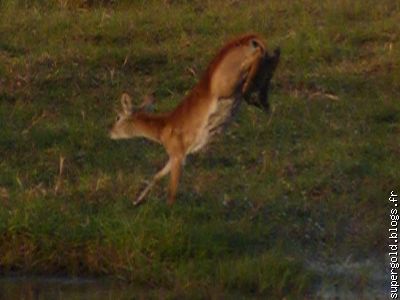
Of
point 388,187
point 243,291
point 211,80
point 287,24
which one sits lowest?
point 243,291

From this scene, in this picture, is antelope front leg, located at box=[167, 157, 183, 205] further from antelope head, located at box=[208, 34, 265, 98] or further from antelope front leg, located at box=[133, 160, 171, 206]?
antelope head, located at box=[208, 34, 265, 98]

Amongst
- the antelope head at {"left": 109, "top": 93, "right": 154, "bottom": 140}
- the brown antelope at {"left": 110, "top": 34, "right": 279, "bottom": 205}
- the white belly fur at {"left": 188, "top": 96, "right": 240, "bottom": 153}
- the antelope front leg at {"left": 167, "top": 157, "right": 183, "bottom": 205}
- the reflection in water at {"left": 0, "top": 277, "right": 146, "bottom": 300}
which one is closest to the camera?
the reflection in water at {"left": 0, "top": 277, "right": 146, "bottom": 300}

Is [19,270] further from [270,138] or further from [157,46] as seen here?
[157,46]

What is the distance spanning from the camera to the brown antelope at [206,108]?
7.43 metres

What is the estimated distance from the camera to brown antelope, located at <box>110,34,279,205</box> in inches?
293

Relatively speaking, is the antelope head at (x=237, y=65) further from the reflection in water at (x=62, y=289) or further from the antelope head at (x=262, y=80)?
the reflection in water at (x=62, y=289)

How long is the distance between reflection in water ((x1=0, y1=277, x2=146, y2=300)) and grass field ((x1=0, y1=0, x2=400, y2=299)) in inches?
3.0

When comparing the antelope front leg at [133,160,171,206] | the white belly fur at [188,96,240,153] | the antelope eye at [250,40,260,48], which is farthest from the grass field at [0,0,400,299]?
the antelope eye at [250,40,260,48]

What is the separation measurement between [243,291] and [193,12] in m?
5.01

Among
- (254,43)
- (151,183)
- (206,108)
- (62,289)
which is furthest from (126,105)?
(62,289)

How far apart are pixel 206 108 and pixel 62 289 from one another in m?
1.36

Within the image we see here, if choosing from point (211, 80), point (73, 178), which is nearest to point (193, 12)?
point (73, 178)

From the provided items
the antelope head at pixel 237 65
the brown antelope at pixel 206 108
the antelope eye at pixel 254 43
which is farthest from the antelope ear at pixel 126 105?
the antelope eye at pixel 254 43

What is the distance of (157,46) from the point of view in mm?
11086
